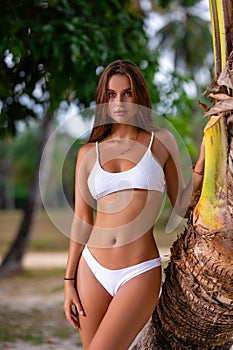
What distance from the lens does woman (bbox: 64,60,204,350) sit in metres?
2.07

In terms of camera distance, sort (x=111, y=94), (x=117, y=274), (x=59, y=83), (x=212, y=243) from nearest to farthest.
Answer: (x=212, y=243)
(x=117, y=274)
(x=111, y=94)
(x=59, y=83)

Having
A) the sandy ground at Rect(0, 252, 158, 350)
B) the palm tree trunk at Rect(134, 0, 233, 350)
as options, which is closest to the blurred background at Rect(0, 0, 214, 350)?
the sandy ground at Rect(0, 252, 158, 350)

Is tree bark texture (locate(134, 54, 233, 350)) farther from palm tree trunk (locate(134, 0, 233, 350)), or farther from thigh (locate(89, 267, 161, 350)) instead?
thigh (locate(89, 267, 161, 350))

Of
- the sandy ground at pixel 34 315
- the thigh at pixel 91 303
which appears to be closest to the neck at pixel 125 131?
the thigh at pixel 91 303

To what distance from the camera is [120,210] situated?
2115 millimetres

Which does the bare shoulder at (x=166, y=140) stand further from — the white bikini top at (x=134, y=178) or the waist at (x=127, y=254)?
the waist at (x=127, y=254)

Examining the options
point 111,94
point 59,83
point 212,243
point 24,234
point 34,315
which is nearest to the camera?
point 212,243

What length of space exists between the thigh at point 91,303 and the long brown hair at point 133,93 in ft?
1.92

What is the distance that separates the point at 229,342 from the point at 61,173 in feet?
3.67

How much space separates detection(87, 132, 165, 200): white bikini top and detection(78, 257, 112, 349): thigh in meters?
0.32

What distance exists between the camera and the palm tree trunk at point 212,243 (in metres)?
1.93

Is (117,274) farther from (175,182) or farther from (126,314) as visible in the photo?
(175,182)

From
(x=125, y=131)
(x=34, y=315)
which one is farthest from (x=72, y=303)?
(x=34, y=315)

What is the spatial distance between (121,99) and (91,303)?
2.61 feet
